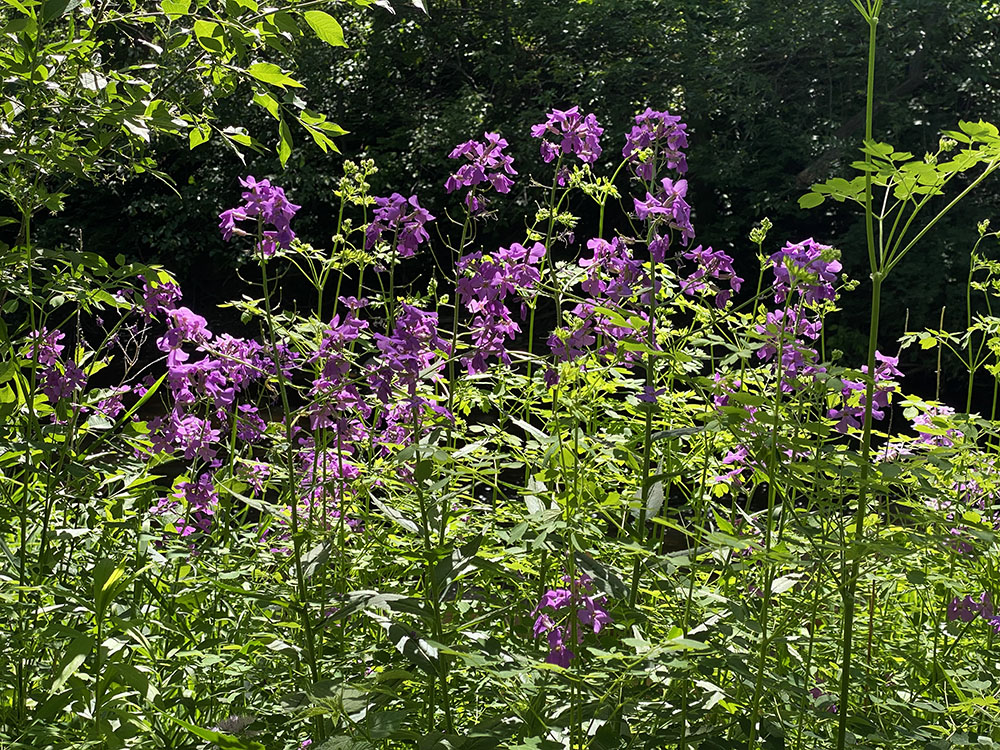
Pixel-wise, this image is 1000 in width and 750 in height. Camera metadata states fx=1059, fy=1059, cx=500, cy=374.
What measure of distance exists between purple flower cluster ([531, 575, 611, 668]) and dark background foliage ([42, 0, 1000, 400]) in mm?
6282

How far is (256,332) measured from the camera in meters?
8.38

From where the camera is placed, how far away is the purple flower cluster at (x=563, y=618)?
1.39 metres

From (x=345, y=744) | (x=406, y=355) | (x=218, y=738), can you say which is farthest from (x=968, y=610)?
(x=218, y=738)

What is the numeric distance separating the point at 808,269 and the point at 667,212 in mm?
287

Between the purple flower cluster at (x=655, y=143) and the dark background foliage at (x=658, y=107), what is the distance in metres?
5.61

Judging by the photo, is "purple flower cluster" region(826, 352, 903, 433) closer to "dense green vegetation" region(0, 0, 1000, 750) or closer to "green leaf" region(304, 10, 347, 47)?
"dense green vegetation" region(0, 0, 1000, 750)

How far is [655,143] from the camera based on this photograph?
1901 millimetres

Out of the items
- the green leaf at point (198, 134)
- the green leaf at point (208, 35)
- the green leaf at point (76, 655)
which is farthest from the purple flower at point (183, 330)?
the green leaf at point (76, 655)

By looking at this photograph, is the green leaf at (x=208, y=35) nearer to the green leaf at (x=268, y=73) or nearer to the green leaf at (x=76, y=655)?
the green leaf at (x=268, y=73)

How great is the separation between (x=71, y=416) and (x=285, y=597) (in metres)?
0.58

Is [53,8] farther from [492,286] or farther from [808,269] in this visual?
[808,269]

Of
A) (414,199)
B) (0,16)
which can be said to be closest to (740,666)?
(414,199)

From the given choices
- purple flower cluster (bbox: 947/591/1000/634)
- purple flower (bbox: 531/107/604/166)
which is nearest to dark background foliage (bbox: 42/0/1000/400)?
purple flower (bbox: 531/107/604/166)

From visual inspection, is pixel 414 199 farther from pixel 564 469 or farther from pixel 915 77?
pixel 915 77
